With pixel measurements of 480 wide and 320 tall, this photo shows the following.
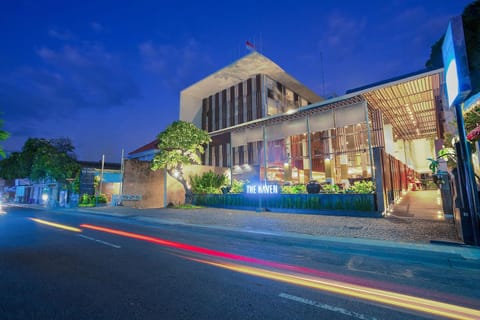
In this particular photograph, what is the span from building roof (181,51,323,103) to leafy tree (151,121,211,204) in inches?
477

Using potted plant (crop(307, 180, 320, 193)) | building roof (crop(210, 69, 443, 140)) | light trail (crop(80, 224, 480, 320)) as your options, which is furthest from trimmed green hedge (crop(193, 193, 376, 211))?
light trail (crop(80, 224, 480, 320))

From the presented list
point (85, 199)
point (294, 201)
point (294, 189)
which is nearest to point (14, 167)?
point (85, 199)

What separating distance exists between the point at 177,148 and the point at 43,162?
20895 millimetres

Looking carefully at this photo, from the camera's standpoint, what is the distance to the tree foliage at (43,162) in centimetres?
2822

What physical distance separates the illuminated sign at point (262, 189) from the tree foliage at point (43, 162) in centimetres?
2416

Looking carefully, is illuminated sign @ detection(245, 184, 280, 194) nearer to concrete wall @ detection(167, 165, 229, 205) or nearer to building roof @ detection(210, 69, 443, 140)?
building roof @ detection(210, 69, 443, 140)

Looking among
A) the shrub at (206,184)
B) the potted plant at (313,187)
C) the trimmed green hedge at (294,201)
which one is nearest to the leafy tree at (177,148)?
the shrub at (206,184)

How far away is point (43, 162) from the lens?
28312mm

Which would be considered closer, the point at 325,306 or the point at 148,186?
the point at 325,306

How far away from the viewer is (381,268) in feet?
15.7

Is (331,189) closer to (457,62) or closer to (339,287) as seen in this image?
(457,62)

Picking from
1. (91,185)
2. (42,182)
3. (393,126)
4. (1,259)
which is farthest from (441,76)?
(42,182)

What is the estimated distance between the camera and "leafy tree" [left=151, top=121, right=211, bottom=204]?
1886 cm

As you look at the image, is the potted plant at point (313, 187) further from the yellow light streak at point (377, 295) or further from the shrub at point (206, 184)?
the yellow light streak at point (377, 295)
